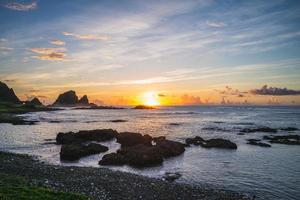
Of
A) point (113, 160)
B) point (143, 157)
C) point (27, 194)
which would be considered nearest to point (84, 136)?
point (113, 160)

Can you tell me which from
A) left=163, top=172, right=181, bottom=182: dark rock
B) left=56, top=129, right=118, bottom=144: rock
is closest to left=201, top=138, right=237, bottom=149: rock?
left=56, top=129, right=118, bottom=144: rock

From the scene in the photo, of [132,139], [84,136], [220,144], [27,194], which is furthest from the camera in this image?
[84,136]

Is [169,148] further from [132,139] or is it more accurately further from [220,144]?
[220,144]

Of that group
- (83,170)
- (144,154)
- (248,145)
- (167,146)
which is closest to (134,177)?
(83,170)

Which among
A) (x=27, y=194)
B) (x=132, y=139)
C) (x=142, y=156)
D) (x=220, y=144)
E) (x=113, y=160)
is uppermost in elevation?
(x=27, y=194)

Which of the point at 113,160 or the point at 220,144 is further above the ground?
the point at 113,160

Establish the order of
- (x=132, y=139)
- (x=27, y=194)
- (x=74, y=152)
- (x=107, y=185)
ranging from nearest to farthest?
(x=27, y=194)
(x=107, y=185)
(x=74, y=152)
(x=132, y=139)

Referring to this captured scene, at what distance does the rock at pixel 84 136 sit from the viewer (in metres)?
57.9

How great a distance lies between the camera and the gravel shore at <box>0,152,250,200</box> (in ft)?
76.3

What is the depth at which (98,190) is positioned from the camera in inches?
931

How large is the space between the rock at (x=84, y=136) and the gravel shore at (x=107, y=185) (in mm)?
26610

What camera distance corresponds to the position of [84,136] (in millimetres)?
63188

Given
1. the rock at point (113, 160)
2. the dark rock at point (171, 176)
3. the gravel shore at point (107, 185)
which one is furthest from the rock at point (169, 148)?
the gravel shore at point (107, 185)

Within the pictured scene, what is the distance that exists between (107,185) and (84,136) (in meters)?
39.2
